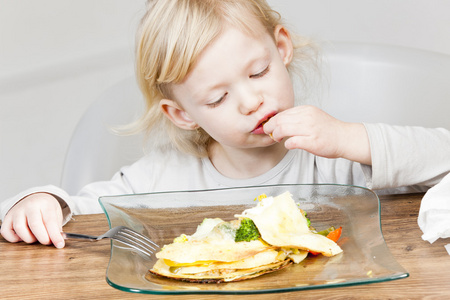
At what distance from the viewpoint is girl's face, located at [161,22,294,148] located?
4.02 ft

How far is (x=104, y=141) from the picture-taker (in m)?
1.79

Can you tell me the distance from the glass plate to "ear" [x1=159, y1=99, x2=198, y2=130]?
374 mm

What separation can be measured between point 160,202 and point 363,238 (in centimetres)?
40

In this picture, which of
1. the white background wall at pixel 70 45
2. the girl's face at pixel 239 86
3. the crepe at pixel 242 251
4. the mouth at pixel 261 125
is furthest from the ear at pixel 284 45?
the white background wall at pixel 70 45

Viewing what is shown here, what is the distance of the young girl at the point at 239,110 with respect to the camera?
1.20 m

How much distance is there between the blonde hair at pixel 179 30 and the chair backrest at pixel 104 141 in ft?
1.04

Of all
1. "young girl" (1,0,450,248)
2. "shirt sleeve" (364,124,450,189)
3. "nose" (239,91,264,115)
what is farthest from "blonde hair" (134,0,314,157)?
"shirt sleeve" (364,124,450,189)

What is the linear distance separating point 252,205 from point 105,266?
1.00ft

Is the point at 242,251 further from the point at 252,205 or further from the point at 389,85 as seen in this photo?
the point at 389,85

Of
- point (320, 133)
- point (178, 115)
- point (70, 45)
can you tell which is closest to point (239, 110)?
point (320, 133)

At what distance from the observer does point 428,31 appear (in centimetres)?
260

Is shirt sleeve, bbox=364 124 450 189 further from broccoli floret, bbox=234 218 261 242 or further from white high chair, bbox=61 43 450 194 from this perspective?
white high chair, bbox=61 43 450 194

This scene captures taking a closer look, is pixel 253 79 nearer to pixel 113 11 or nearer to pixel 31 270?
pixel 31 270

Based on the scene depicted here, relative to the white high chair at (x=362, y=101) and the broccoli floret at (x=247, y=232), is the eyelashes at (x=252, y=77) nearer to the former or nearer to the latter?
the broccoli floret at (x=247, y=232)
